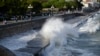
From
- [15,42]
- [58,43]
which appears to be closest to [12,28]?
[58,43]

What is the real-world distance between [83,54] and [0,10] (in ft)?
92.7

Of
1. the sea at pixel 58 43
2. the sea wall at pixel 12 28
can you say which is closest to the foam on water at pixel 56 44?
the sea at pixel 58 43

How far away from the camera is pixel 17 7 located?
44.0 metres

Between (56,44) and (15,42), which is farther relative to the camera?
(56,44)

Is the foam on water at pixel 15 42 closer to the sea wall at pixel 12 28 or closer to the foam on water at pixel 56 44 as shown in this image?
the sea wall at pixel 12 28

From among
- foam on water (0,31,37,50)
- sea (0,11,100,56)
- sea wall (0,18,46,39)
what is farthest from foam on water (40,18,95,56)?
sea wall (0,18,46,39)

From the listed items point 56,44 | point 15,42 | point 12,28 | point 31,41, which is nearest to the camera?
point 31,41

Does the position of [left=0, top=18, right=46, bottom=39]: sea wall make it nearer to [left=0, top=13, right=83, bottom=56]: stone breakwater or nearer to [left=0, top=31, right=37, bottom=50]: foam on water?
[left=0, top=13, right=83, bottom=56]: stone breakwater

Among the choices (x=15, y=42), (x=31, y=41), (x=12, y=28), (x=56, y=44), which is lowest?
(x=12, y=28)

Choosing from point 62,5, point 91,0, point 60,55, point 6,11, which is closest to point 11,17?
point 6,11

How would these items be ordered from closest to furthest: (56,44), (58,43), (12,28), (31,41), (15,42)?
(31,41) → (15,42) → (56,44) → (58,43) → (12,28)

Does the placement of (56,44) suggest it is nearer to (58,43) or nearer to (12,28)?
(58,43)

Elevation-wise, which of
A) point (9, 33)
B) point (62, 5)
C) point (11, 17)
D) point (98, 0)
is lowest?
point (98, 0)

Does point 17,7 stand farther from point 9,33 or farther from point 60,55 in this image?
point 60,55
